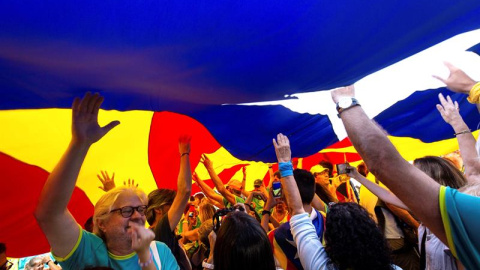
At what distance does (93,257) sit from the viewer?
5.41ft

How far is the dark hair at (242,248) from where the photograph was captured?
1451 millimetres

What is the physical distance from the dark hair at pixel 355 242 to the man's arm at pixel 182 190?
1.05m

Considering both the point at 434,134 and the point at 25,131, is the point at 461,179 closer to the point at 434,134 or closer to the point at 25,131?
the point at 434,134

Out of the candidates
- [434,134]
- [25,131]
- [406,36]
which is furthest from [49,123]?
[434,134]

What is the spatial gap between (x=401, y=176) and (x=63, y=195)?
127 cm

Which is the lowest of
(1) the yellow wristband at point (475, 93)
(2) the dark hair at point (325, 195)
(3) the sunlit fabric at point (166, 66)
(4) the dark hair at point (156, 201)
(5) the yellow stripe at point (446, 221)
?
(2) the dark hair at point (325, 195)

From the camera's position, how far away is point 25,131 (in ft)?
8.95

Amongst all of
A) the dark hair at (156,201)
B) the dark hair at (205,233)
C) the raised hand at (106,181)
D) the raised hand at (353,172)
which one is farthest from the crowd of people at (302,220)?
the dark hair at (205,233)

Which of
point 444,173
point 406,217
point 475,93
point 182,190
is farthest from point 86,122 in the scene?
point 406,217

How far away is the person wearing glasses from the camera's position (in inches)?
58.9

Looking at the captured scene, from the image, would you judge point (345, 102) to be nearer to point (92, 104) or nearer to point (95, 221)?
point (92, 104)

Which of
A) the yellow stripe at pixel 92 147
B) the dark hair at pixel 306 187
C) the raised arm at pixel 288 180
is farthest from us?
the yellow stripe at pixel 92 147

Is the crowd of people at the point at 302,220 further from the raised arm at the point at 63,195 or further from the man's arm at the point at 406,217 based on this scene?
the man's arm at the point at 406,217

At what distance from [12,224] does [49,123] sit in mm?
783
